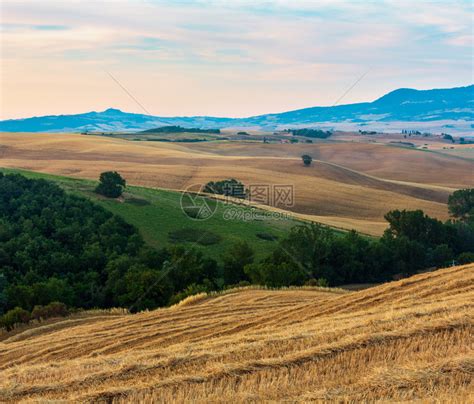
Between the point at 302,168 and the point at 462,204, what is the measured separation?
41322 mm

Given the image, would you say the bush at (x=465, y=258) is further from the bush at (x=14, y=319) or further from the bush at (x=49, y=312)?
the bush at (x=14, y=319)

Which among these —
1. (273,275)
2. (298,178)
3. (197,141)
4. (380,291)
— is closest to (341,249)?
(273,275)

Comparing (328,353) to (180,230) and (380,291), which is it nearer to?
(380,291)

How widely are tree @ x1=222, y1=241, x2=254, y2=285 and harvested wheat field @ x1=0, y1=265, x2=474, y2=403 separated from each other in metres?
28.5

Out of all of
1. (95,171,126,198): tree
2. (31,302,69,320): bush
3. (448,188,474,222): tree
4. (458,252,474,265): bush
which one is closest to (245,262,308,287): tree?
(31,302,69,320): bush

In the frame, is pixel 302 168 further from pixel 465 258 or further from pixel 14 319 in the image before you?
pixel 14 319

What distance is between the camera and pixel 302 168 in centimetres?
11356

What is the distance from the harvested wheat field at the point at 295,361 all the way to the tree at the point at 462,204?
64015 millimetres

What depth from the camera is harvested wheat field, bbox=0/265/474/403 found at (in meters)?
9.81

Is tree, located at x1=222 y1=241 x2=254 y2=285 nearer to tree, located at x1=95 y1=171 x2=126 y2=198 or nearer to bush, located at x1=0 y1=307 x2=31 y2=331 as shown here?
bush, located at x1=0 y1=307 x2=31 y2=331

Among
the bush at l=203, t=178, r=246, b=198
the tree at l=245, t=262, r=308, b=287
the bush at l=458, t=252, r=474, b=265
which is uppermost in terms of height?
the bush at l=203, t=178, r=246, b=198

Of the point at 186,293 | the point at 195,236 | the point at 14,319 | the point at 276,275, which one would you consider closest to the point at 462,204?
the point at 195,236

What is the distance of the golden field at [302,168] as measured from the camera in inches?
3302

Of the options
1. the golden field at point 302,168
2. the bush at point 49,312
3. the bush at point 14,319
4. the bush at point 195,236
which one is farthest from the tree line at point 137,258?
the golden field at point 302,168
